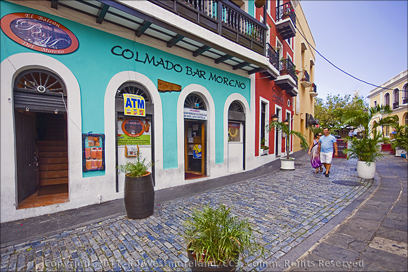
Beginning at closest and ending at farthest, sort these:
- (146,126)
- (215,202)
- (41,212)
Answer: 1. (41,212)
2. (215,202)
3. (146,126)

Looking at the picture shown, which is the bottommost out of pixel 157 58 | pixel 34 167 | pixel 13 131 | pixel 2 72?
pixel 34 167

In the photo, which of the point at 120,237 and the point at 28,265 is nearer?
the point at 28,265

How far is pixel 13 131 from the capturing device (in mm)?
3977

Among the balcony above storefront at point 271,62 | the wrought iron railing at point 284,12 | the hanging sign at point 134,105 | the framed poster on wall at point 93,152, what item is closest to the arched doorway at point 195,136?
the hanging sign at point 134,105

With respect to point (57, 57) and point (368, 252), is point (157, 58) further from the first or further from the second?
point (368, 252)

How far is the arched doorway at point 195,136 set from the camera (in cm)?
745

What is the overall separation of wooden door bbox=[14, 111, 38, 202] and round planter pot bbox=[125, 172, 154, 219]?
2.59 meters

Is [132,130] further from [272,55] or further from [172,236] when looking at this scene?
[272,55]

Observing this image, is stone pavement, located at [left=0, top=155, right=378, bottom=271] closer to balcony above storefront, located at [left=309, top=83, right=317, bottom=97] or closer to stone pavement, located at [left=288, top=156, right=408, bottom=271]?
stone pavement, located at [left=288, top=156, right=408, bottom=271]

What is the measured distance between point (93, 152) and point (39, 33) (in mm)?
2763

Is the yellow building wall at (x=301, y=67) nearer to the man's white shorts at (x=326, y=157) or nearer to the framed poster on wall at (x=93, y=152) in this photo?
the man's white shorts at (x=326, y=157)

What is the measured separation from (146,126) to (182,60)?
265 centimetres

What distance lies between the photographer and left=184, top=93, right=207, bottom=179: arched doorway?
24.4 ft

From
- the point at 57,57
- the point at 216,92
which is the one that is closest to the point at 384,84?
the point at 216,92
